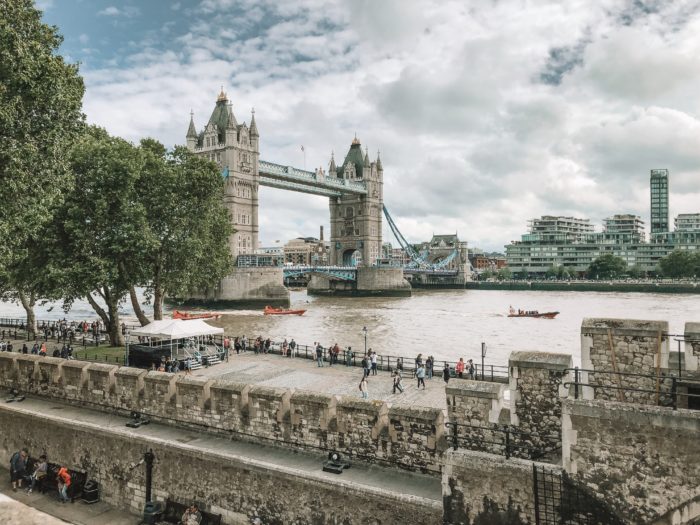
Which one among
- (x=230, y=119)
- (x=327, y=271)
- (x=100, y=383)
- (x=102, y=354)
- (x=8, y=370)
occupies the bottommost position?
(x=102, y=354)

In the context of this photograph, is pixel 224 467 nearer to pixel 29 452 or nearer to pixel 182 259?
pixel 29 452

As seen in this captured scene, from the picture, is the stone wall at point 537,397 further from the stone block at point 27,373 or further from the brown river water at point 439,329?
the brown river water at point 439,329

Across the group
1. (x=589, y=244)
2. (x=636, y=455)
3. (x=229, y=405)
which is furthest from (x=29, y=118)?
(x=589, y=244)

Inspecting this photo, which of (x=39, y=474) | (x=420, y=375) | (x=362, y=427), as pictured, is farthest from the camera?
(x=420, y=375)

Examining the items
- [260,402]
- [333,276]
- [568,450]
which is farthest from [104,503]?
[333,276]

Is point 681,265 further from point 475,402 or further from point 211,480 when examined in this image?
point 211,480

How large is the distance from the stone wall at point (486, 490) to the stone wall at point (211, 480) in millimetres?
611

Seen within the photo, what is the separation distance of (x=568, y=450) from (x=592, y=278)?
451 ft

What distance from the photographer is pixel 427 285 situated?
127438mm

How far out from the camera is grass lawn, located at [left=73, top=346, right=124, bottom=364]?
2092 centimetres

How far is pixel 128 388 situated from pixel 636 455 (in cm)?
1127

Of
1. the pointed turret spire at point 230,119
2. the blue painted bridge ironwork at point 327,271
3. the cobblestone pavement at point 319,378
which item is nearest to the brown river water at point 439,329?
the cobblestone pavement at point 319,378

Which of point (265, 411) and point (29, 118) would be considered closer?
point (265, 411)

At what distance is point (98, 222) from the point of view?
22.6 m
